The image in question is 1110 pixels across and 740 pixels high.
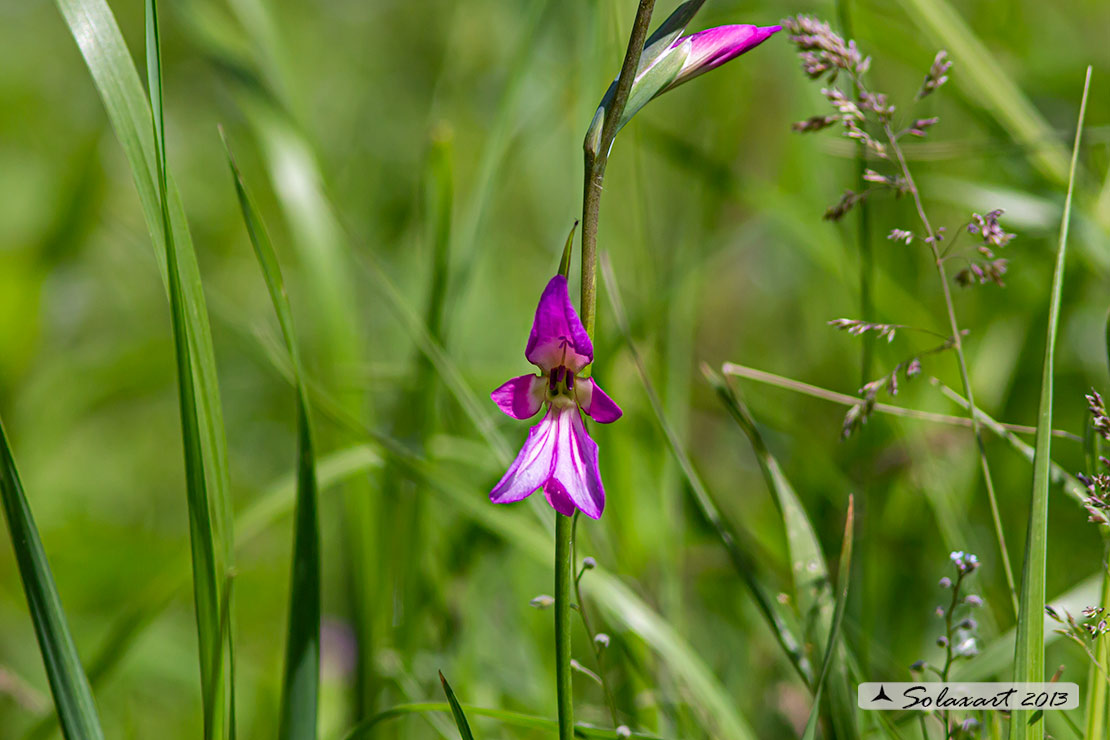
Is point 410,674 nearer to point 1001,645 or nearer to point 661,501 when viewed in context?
point 661,501

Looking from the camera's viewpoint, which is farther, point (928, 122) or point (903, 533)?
point (903, 533)

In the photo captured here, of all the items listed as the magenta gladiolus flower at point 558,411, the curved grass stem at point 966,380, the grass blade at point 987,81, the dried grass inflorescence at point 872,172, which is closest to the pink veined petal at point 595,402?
the magenta gladiolus flower at point 558,411

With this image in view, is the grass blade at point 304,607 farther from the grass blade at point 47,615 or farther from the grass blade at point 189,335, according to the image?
the grass blade at point 47,615

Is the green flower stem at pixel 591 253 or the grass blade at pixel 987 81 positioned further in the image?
the grass blade at pixel 987 81

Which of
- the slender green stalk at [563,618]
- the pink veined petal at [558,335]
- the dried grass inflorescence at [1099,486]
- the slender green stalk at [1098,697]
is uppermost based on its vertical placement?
the pink veined petal at [558,335]

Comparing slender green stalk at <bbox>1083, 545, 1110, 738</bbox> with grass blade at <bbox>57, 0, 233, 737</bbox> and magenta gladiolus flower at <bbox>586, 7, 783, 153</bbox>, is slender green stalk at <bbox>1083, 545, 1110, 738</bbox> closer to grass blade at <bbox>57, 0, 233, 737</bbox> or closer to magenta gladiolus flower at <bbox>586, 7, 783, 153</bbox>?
magenta gladiolus flower at <bbox>586, 7, 783, 153</bbox>

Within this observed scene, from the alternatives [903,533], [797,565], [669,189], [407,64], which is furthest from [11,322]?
[407,64]

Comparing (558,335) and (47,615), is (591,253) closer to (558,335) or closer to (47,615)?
(558,335)

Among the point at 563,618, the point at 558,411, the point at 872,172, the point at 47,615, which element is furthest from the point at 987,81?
the point at 47,615
